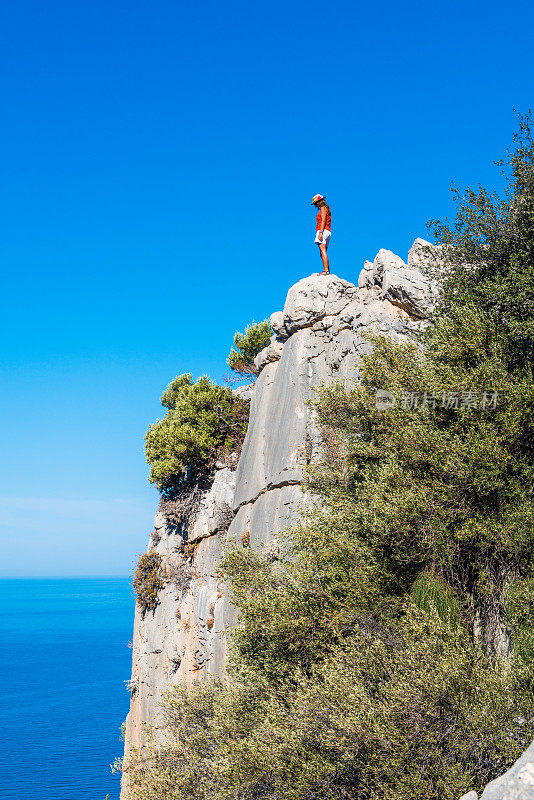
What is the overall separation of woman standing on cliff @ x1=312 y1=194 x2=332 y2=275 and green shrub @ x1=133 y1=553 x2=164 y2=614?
19.1 metres

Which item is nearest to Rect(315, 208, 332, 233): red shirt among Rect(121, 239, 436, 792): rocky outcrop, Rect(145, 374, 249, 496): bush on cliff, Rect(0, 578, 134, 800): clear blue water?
Rect(121, 239, 436, 792): rocky outcrop

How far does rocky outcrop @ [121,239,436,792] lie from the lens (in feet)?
78.3

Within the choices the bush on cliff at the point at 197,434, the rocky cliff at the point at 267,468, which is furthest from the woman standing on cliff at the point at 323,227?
the bush on cliff at the point at 197,434

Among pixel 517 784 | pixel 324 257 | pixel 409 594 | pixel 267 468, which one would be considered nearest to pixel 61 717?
pixel 267 468

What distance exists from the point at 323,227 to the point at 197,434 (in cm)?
1303

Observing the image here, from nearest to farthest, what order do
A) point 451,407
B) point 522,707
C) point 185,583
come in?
point 522,707
point 451,407
point 185,583

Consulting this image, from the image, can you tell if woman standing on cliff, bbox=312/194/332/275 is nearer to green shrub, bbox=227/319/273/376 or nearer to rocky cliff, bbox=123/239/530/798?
rocky cliff, bbox=123/239/530/798

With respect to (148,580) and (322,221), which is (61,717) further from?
(322,221)

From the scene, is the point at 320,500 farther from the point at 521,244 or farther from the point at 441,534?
the point at 521,244

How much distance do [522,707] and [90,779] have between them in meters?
73.8

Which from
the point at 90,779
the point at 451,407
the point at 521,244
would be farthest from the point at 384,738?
the point at 90,779

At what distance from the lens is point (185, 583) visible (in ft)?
107

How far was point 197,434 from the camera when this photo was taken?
110 ft

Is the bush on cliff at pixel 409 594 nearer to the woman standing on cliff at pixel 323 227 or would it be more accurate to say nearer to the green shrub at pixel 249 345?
the woman standing on cliff at pixel 323 227
